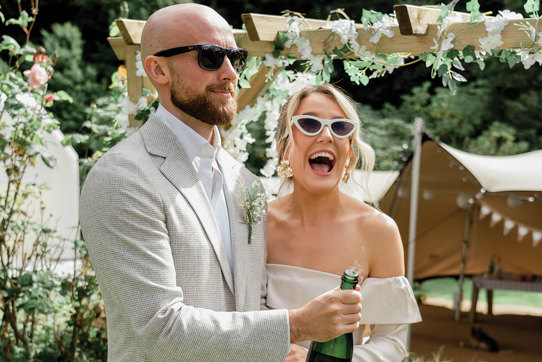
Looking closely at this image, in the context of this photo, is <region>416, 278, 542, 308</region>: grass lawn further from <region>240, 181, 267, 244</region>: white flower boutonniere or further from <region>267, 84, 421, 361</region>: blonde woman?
<region>240, 181, 267, 244</region>: white flower boutonniere

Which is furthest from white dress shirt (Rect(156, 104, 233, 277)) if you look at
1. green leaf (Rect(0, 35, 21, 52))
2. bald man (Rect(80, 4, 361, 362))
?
green leaf (Rect(0, 35, 21, 52))

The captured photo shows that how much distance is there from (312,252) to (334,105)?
22.2 inches

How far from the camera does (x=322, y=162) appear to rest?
2.49 m

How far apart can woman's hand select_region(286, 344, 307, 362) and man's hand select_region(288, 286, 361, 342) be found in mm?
481

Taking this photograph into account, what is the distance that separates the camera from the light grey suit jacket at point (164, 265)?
5.57ft

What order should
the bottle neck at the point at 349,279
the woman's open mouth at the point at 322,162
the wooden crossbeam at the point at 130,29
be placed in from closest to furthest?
the bottle neck at the point at 349,279 → the woman's open mouth at the point at 322,162 → the wooden crossbeam at the point at 130,29

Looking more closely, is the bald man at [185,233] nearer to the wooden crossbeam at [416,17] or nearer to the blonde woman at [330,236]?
the blonde woman at [330,236]

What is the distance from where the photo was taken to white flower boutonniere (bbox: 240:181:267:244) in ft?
6.91

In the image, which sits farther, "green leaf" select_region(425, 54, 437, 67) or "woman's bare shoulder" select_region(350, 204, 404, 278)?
"green leaf" select_region(425, 54, 437, 67)

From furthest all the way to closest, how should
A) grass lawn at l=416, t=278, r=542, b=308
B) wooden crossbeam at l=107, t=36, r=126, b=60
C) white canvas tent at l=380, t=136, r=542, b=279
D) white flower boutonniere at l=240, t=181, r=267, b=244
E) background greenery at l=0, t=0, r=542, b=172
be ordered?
background greenery at l=0, t=0, r=542, b=172 → grass lawn at l=416, t=278, r=542, b=308 → white canvas tent at l=380, t=136, r=542, b=279 → wooden crossbeam at l=107, t=36, r=126, b=60 → white flower boutonniere at l=240, t=181, r=267, b=244

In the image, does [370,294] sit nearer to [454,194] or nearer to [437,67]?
[437,67]

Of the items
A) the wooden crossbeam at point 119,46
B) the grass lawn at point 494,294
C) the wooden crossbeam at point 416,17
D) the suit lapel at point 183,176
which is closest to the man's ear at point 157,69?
the suit lapel at point 183,176

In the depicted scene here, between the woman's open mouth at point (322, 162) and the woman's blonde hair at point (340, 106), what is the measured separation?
0.11 m

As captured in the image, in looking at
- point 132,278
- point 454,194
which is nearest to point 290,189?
point 132,278
